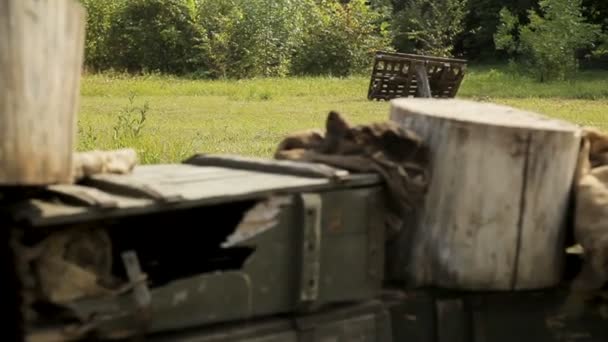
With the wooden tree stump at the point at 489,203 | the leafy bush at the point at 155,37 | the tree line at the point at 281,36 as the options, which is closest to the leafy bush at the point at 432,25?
the tree line at the point at 281,36

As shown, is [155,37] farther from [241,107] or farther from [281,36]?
[241,107]

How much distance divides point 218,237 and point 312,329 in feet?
1.65

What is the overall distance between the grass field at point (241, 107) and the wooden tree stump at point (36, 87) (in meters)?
5.46

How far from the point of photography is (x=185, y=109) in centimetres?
1809

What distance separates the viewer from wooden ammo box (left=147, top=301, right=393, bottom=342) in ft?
13.3

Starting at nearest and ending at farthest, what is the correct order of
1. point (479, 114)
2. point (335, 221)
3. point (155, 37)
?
point (335, 221)
point (479, 114)
point (155, 37)

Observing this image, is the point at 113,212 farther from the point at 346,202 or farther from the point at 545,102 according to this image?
the point at 545,102

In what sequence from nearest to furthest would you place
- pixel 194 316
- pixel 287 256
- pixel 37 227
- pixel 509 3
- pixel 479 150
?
pixel 37 227
pixel 194 316
pixel 287 256
pixel 479 150
pixel 509 3

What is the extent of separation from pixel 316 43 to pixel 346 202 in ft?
91.0

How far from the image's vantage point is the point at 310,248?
14.0ft

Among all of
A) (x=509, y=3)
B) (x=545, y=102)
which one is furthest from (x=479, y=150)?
(x=509, y=3)

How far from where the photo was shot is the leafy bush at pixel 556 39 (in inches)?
1107

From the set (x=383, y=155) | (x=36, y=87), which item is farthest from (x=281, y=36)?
(x=36, y=87)

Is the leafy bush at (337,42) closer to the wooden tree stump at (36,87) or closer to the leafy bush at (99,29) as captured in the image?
the leafy bush at (99,29)
